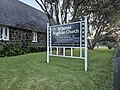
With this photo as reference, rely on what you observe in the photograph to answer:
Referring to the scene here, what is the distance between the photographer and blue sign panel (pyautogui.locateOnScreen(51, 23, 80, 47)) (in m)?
8.31

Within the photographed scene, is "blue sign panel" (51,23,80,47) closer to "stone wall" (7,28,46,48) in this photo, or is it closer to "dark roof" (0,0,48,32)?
"dark roof" (0,0,48,32)

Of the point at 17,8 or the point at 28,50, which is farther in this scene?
the point at 17,8

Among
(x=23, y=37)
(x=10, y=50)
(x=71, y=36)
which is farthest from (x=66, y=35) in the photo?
(x=23, y=37)

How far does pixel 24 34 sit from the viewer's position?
20.2 metres

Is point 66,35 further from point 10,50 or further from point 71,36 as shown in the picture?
point 10,50

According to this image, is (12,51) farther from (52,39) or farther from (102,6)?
(102,6)

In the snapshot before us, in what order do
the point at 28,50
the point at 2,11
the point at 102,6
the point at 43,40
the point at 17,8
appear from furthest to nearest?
the point at 43,40 → the point at 17,8 → the point at 28,50 → the point at 2,11 → the point at 102,6

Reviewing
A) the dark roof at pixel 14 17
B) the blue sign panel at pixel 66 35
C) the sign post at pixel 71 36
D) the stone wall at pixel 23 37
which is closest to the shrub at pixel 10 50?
the stone wall at pixel 23 37

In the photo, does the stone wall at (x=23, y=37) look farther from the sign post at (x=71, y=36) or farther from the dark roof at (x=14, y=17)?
the sign post at (x=71, y=36)

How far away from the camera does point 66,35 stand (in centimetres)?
886

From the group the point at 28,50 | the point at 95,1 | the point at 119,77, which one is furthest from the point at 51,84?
the point at 28,50

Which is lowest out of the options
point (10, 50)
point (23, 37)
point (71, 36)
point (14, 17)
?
point (10, 50)

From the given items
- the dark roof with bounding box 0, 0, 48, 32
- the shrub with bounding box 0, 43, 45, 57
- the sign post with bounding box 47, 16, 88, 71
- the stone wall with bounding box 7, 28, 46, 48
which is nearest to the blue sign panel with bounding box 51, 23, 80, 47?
the sign post with bounding box 47, 16, 88, 71

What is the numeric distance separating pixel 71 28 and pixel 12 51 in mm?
9492
